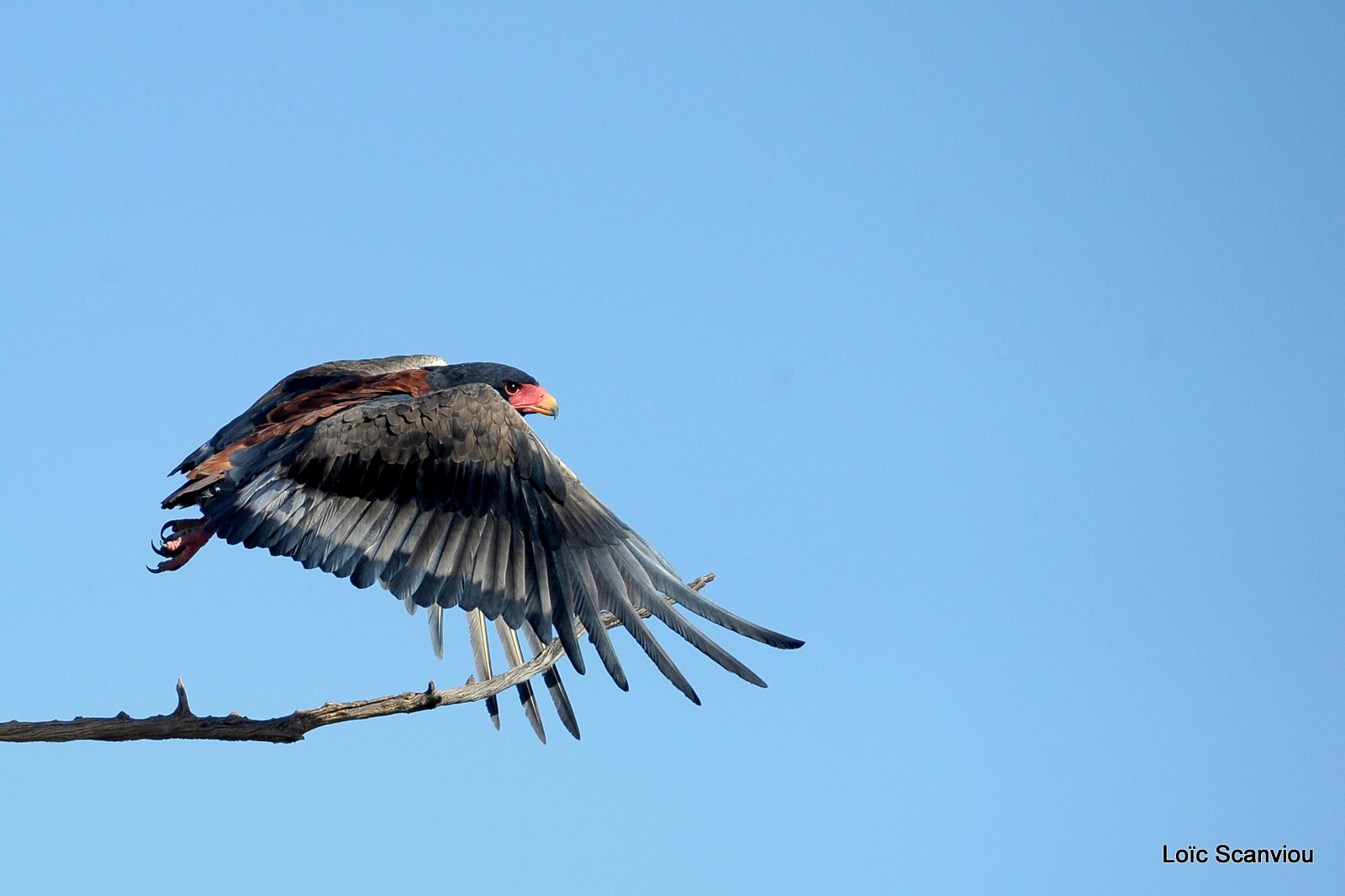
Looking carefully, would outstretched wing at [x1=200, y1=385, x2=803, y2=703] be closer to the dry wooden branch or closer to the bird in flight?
the bird in flight

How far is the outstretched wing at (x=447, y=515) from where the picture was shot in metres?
6.77

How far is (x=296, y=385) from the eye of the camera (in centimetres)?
884

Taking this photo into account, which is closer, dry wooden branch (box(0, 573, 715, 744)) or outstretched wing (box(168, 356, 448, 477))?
dry wooden branch (box(0, 573, 715, 744))

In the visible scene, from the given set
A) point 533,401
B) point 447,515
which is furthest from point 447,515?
point 533,401

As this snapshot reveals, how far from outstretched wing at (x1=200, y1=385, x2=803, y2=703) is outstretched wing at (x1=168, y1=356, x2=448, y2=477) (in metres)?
0.71

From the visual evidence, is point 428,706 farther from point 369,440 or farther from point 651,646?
point 369,440

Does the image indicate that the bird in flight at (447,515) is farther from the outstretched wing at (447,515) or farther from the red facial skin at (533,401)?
the red facial skin at (533,401)

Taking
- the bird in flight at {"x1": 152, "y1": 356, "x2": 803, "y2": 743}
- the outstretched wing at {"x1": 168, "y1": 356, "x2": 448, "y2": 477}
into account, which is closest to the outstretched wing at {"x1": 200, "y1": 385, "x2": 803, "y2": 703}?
the bird in flight at {"x1": 152, "y1": 356, "x2": 803, "y2": 743}

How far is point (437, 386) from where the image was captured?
8375 millimetres

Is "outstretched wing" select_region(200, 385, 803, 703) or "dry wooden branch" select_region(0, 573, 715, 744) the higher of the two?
"outstretched wing" select_region(200, 385, 803, 703)

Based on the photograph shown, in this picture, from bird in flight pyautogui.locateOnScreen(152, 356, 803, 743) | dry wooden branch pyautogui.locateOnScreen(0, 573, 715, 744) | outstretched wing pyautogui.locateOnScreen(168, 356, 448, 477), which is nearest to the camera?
dry wooden branch pyautogui.locateOnScreen(0, 573, 715, 744)

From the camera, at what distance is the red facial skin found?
855 cm

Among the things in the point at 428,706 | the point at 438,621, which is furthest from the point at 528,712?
the point at 428,706

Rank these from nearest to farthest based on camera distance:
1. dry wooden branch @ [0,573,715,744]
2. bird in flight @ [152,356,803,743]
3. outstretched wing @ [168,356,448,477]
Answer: dry wooden branch @ [0,573,715,744]
bird in flight @ [152,356,803,743]
outstretched wing @ [168,356,448,477]
